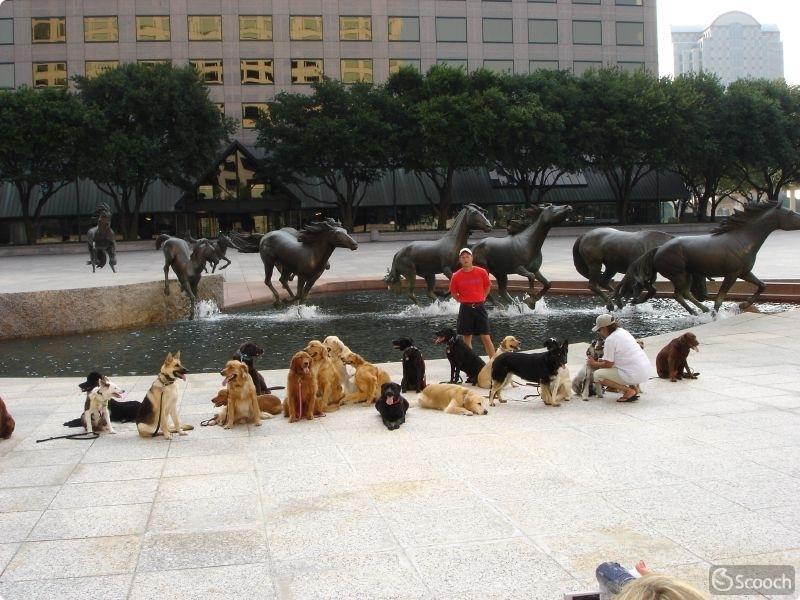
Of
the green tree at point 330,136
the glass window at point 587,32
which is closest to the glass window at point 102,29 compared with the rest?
the green tree at point 330,136

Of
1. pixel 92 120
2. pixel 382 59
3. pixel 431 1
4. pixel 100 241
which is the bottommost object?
pixel 100 241

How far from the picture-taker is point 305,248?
2066 centimetres

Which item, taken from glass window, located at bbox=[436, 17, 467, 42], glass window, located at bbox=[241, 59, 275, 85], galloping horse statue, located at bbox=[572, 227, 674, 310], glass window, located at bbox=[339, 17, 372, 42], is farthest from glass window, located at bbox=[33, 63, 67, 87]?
galloping horse statue, located at bbox=[572, 227, 674, 310]

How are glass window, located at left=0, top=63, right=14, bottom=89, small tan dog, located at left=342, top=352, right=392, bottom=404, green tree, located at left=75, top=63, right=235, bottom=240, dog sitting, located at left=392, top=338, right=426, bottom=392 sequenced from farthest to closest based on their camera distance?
glass window, located at left=0, top=63, right=14, bottom=89
green tree, located at left=75, top=63, right=235, bottom=240
dog sitting, located at left=392, top=338, right=426, bottom=392
small tan dog, located at left=342, top=352, right=392, bottom=404

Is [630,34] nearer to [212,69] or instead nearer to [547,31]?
[547,31]

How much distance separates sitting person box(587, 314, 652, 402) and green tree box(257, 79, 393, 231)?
45.5 m

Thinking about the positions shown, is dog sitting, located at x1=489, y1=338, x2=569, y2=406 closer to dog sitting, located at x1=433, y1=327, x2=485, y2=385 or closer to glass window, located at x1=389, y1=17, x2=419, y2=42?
dog sitting, located at x1=433, y1=327, x2=485, y2=385

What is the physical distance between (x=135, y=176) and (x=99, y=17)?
62.9ft

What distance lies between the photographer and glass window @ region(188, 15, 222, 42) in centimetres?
6494

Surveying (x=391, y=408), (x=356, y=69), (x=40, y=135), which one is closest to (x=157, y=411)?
(x=391, y=408)

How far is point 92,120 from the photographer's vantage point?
50.7m

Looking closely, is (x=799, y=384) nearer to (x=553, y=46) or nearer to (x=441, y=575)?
(x=441, y=575)

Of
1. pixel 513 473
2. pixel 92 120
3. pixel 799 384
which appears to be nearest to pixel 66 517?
pixel 513 473

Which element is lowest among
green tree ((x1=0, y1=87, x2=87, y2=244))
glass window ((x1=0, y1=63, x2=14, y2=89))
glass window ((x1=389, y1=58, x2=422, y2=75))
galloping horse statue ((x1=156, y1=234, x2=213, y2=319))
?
galloping horse statue ((x1=156, y1=234, x2=213, y2=319))
